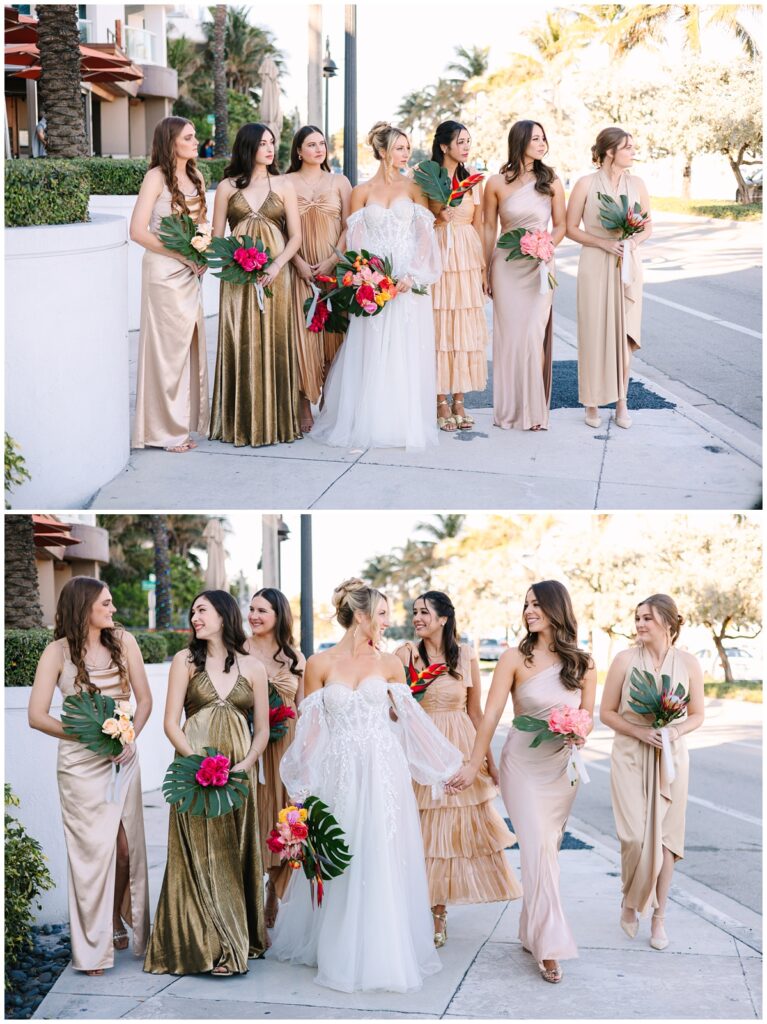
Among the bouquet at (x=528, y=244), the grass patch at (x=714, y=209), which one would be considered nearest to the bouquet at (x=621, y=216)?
the bouquet at (x=528, y=244)

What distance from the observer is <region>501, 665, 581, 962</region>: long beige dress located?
638cm

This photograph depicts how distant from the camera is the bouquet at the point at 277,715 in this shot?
7227mm

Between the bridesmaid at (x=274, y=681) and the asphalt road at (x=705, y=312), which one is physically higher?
the asphalt road at (x=705, y=312)

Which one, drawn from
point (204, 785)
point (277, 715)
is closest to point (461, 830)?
point (277, 715)

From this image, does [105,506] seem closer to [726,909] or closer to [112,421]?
[112,421]

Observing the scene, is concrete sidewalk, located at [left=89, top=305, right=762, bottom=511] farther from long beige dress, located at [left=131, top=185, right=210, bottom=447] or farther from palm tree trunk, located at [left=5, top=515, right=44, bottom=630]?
palm tree trunk, located at [left=5, top=515, right=44, bottom=630]

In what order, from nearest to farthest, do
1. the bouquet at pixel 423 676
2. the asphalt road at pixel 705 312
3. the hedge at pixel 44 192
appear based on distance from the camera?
1. the bouquet at pixel 423 676
2. the hedge at pixel 44 192
3. the asphalt road at pixel 705 312

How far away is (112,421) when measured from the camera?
9.00m

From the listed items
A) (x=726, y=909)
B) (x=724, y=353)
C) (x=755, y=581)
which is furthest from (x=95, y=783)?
(x=755, y=581)

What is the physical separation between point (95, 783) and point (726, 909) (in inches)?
180

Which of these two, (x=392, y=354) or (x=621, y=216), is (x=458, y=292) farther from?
(x=621, y=216)

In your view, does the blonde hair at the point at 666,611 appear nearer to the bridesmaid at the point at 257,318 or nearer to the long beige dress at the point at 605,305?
the long beige dress at the point at 605,305

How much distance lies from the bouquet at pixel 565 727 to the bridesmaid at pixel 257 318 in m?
3.95

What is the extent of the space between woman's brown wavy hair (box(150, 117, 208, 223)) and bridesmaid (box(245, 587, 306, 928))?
3291 millimetres
